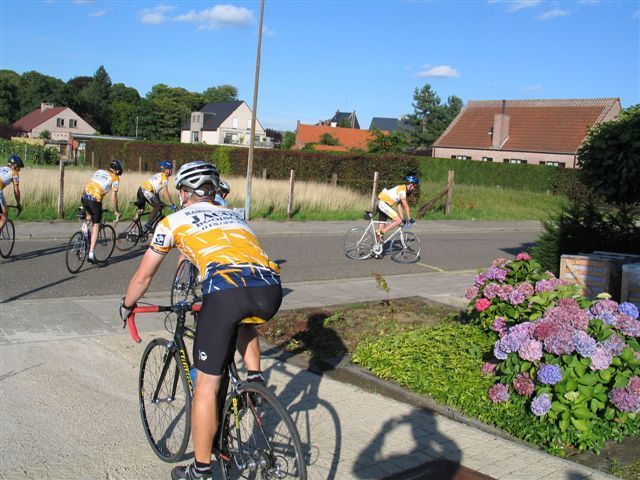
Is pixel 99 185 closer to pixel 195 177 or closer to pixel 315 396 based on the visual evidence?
pixel 315 396

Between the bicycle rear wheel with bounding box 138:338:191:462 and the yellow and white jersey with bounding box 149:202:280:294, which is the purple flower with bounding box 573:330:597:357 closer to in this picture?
the yellow and white jersey with bounding box 149:202:280:294

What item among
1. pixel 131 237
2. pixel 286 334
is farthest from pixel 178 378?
pixel 131 237

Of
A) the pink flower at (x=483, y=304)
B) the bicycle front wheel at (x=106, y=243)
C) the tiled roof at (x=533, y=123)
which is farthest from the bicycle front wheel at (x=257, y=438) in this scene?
the tiled roof at (x=533, y=123)

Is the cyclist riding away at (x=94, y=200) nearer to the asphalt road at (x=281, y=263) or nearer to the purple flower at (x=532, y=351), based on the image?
the asphalt road at (x=281, y=263)

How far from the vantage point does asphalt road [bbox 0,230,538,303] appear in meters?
10.2

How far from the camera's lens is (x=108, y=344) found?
23.1 feet

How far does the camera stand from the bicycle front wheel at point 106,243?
12873 mm

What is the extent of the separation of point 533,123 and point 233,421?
186 ft

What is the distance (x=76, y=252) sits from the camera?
1130 cm

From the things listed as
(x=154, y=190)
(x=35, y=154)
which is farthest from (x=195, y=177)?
(x=35, y=154)

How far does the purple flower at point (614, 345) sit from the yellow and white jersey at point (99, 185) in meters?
9.15

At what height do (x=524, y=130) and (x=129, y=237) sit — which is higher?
(x=524, y=130)

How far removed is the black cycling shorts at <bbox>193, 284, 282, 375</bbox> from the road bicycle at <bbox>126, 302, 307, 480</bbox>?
97 mm

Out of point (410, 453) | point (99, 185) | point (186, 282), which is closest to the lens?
point (410, 453)
